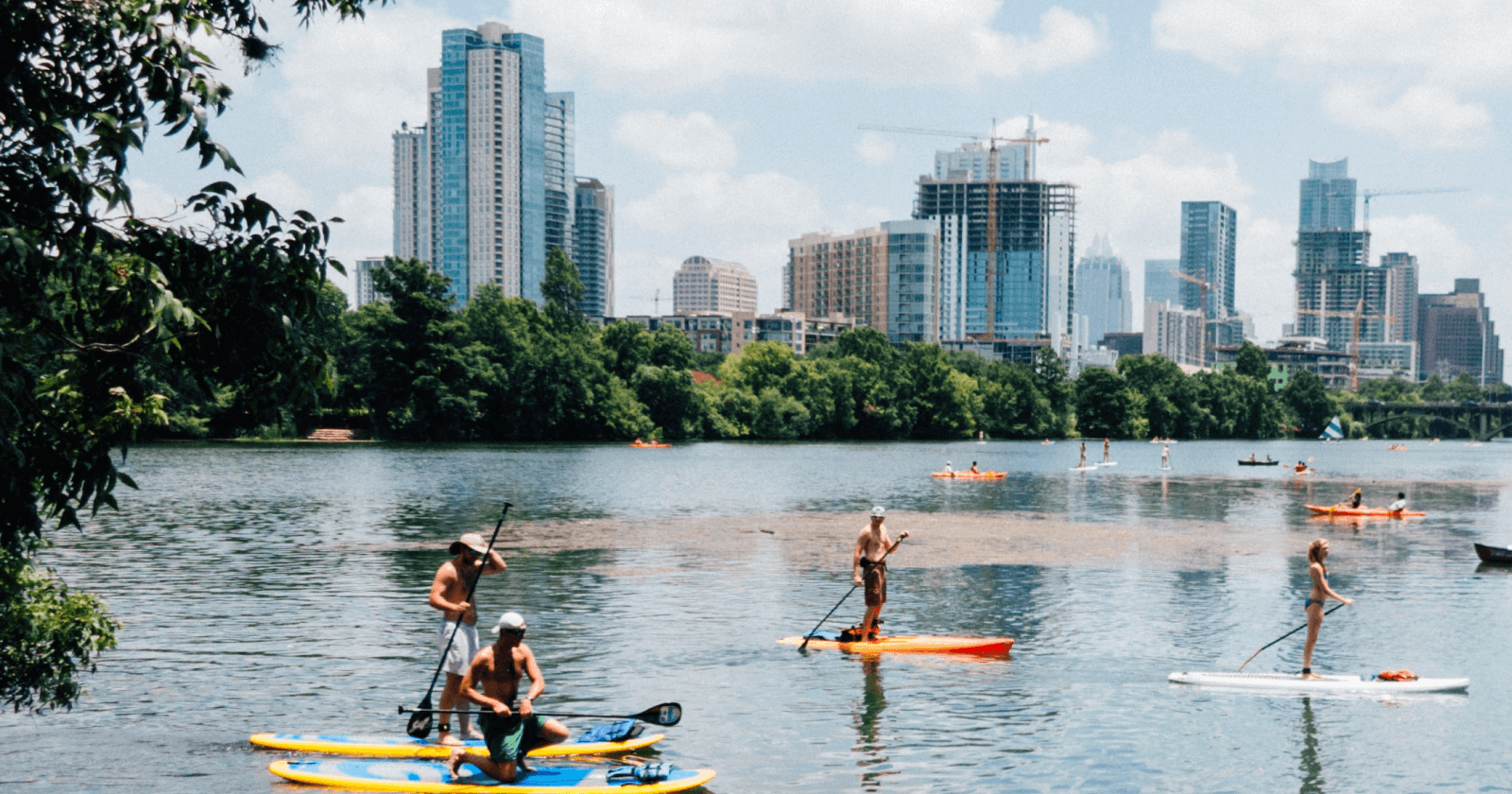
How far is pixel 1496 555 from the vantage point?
39000mm

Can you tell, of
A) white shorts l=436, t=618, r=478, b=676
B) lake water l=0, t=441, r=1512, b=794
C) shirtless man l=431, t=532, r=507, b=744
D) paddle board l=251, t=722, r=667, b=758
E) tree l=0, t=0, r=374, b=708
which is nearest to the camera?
tree l=0, t=0, r=374, b=708

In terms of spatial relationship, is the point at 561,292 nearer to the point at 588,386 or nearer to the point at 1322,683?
the point at 588,386

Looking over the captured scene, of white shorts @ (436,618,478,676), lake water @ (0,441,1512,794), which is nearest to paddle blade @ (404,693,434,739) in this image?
Answer: white shorts @ (436,618,478,676)

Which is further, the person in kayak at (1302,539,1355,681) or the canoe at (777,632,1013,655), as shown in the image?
the canoe at (777,632,1013,655)

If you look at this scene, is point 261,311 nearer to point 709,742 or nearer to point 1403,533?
point 709,742

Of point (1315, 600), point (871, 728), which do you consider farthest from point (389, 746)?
point (1315, 600)

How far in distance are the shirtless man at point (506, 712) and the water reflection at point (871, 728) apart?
151 inches

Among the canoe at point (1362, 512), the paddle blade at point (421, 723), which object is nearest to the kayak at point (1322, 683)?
the paddle blade at point (421, 723)

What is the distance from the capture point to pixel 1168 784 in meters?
16.0

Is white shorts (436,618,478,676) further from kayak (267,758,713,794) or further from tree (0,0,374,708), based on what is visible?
tree (0,0,374,708)

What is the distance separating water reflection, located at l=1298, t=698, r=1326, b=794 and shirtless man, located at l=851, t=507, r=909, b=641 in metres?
7.39

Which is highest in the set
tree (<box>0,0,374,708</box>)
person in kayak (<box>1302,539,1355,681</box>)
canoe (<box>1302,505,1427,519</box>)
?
tree (<box>0,0,374,708</box>)

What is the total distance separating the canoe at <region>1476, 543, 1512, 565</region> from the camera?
38.8 m

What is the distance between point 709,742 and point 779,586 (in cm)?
1542
